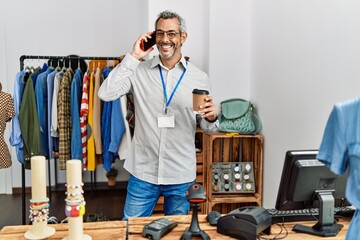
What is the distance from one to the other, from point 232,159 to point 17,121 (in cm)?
195

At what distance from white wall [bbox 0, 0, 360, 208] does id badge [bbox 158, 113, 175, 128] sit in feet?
3.03

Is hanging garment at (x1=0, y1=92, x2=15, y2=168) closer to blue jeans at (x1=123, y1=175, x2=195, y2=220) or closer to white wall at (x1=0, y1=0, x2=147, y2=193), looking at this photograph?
white wall at (x1=0, y1=0, x2=147, y2=193)

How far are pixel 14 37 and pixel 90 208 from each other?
7.45 ft

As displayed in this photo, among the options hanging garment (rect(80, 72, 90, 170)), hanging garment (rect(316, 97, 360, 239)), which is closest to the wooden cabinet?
hanging garment (rect(80, 72, 90, 170))

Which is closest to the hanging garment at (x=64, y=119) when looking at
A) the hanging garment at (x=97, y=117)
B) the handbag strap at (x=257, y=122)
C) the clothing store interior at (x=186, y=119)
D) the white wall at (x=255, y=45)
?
the clothing store interior at (x=186, y=119)

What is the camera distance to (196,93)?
5.83 ft

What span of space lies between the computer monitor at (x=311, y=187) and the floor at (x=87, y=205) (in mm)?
2384

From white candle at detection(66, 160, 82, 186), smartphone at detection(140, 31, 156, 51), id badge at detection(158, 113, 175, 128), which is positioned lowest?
white candle at detection(66, 160, 82, 186)

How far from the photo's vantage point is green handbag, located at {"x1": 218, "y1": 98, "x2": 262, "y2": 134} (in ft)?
10.3

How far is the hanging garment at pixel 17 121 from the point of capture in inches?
122

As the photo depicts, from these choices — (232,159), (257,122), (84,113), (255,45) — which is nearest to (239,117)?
(257,122)

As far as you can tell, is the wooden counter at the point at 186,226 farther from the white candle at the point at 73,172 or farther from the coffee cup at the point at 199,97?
the coffee cup at the point at 199,97

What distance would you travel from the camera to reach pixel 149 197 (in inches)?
81.1

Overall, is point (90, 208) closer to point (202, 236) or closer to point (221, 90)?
point (221, 90)
